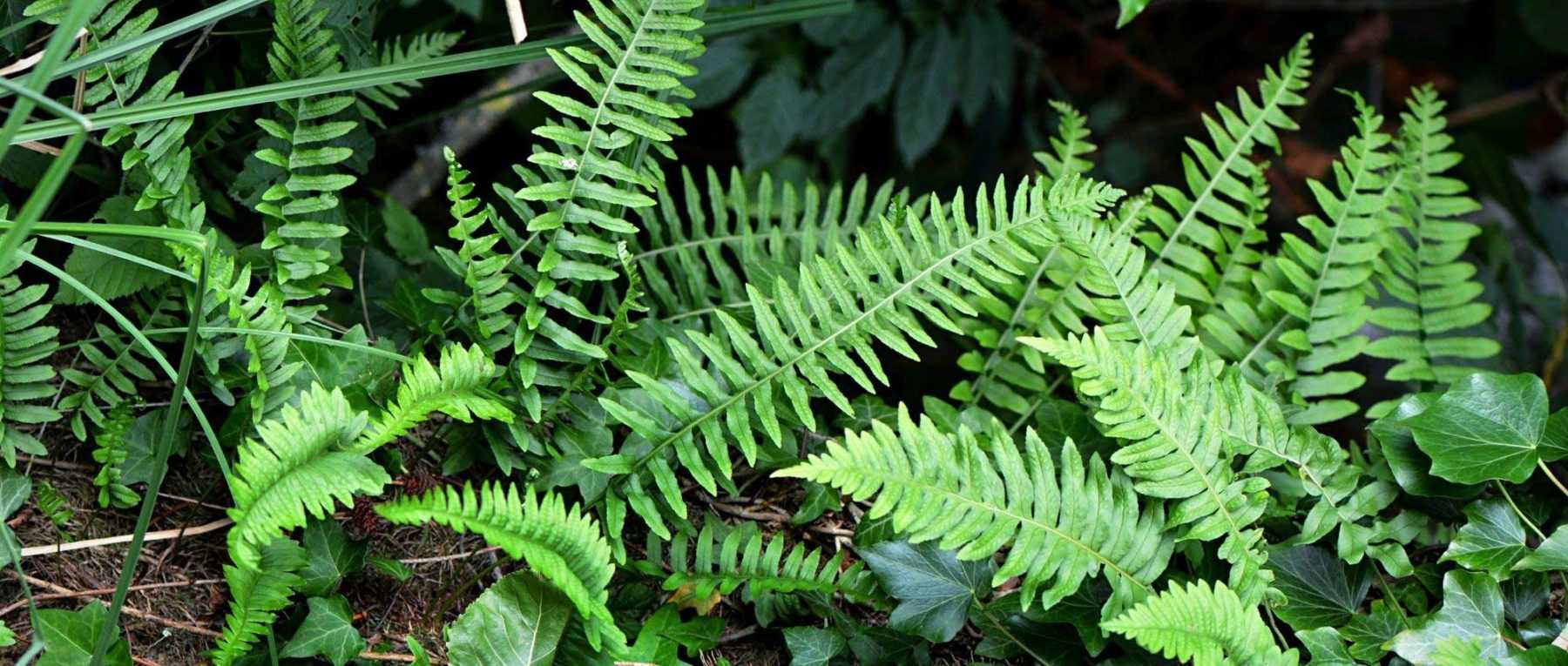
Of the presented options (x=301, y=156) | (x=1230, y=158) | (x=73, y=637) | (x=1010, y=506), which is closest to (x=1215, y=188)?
(x=1230, y=158)

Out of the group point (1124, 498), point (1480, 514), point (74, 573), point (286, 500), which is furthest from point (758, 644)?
point (1480, 514)

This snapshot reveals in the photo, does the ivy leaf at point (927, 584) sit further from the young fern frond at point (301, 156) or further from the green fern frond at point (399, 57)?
the green fern frond at point (399, 57)

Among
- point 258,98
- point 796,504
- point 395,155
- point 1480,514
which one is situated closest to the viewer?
point 258,98

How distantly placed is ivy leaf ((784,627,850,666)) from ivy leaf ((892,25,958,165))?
1.52 metres

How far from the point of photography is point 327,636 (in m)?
1.36

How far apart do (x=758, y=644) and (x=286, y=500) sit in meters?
0.64

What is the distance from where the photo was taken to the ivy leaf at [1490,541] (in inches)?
59.0

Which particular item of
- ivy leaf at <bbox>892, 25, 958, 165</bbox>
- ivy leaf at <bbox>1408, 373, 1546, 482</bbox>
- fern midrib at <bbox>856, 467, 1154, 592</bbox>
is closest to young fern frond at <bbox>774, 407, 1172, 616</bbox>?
fern midrib at <bbox>856, 467, 1154, 592</bbox>

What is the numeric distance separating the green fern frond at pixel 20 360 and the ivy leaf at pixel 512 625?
61 cm

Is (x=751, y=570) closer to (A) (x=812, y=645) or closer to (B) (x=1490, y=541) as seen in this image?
(A) (x=812, y=645)

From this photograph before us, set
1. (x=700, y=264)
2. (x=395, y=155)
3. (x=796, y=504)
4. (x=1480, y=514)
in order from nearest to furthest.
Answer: (x=1480, y=514) → (x=796, y=504) → (x=700, y=264) → (x=395, y=155)

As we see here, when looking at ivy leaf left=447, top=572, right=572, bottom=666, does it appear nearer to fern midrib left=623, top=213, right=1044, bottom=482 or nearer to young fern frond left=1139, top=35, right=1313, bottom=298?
fern midrib left=623, top=213, right=1044, bottom=482

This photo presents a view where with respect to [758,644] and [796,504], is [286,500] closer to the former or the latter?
[758,644]

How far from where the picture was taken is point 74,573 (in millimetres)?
1419
